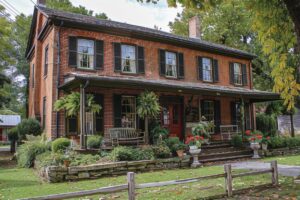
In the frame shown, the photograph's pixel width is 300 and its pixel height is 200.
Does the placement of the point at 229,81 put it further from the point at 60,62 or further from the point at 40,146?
the point at 40,146

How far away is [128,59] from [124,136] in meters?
4.31

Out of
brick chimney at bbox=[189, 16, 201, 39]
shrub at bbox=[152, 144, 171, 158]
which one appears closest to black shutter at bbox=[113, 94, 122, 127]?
shrub at bbox=[152, 144, 171, 158]

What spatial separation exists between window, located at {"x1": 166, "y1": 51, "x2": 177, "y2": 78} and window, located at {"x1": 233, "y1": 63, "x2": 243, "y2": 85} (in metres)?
5.26

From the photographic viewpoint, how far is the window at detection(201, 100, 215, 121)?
17594 millimetres

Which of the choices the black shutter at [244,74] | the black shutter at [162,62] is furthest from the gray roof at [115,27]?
the black shutter at [244,74]

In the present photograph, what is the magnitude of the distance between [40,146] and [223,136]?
34.6 ft

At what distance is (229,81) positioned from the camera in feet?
64.1

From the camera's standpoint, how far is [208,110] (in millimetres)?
17844

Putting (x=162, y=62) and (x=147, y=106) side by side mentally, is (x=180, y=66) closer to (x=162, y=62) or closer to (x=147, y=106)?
(x=162, y=62)

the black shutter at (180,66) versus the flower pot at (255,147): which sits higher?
the black shutter at (180,66)

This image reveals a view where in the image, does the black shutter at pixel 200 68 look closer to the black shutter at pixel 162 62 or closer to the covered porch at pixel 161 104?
the covered porch at pixel 161 104

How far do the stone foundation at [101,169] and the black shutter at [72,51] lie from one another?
5.42 meters

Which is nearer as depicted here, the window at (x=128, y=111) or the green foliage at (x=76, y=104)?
the green foliage at (x=76, y=104)

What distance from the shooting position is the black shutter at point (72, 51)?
13.6m
